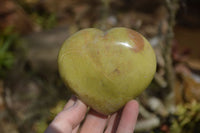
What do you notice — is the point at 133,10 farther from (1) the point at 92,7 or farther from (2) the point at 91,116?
(2) the point at 91,116

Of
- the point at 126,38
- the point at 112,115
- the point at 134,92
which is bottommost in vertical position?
the point at 112,115

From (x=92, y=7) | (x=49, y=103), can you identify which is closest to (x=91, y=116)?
(x=49, y=103)

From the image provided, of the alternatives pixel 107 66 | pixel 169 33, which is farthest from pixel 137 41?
pixel 169 33

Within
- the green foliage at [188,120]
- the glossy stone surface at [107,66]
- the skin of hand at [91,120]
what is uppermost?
the glossy stone surface at [107,66]

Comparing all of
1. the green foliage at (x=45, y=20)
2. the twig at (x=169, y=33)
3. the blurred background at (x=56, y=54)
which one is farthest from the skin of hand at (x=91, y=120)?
the green foliage at (x=45, y=20)

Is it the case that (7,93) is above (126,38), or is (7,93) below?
below

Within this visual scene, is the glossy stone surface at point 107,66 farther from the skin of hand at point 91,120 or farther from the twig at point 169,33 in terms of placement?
the twig at point 169,33

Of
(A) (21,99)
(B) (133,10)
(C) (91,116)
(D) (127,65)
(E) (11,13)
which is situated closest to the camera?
(D) (127,65)
